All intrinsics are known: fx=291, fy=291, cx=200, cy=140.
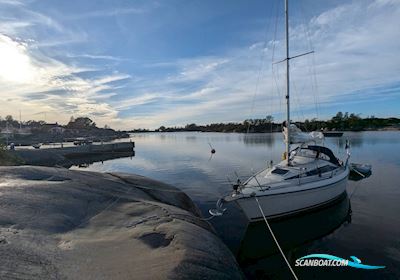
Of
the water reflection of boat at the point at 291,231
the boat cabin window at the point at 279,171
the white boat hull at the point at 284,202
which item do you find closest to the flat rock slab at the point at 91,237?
the water reflection of boat at the point at 291,231

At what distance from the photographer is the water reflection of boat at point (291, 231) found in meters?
12.7

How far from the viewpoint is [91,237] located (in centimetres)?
739

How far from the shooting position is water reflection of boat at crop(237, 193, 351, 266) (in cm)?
1266

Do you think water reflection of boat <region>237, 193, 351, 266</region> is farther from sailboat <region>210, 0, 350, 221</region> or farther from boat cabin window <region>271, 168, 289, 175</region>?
boat cabin window <region>271, 168, 289, 175</region>

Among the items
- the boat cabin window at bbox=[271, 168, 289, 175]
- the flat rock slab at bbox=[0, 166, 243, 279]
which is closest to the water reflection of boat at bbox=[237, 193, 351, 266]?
the boat cabin window at bbox=[271, 168, 289, 175]

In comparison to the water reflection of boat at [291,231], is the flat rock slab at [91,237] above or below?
above

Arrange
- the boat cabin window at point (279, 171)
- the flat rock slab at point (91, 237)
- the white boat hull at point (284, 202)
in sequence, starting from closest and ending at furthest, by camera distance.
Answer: the flat rock slab at point (91, 237) < the white boat hull at point (284, 202) < the boat cabin window at point (279, 171)

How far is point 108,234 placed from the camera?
7746mm

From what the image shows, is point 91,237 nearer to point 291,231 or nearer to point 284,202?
point 284,202

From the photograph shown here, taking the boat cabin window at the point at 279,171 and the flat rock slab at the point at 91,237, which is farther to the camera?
the boat cabin window at the point at 279,171

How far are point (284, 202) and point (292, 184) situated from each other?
3.50 ft

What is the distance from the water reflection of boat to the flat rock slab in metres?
4.41

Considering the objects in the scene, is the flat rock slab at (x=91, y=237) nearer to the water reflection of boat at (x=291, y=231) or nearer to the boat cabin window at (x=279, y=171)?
the water reflection of boat at (x=291, y=231)

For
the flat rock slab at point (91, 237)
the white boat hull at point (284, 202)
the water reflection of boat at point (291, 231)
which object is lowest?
the water reflection of boat at point (291, 231)
